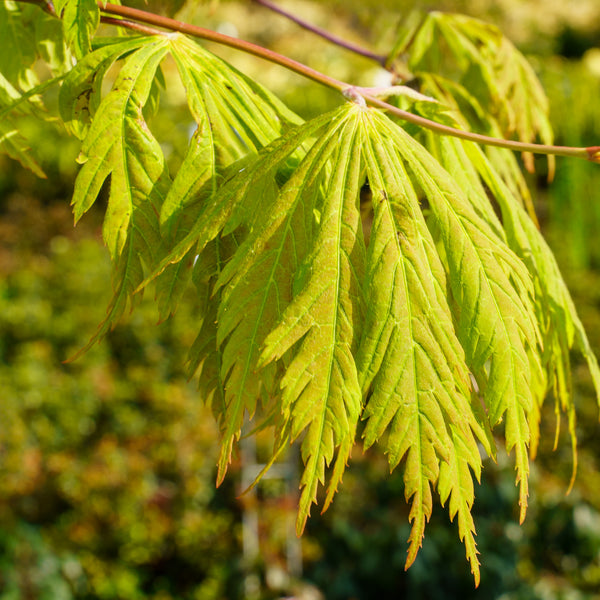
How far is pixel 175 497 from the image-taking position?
11.1 feet

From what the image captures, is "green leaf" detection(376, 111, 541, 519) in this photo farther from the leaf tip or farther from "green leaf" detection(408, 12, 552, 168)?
"green leaf" detection(408, 12, 552, 168)

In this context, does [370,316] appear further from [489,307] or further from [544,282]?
[544,282]

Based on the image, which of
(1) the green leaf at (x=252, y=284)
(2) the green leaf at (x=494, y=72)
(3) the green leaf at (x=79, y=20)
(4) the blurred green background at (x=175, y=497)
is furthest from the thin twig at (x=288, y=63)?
(4) the blurred green background at (x=175, y=497)

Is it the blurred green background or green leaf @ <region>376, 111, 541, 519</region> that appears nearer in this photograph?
green leaf @ <region>376, 111, 541, 519</region>

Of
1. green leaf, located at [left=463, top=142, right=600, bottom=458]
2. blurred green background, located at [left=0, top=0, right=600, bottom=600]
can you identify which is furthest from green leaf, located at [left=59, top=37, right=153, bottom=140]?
blurred green background, located at [left=0, top=0, right=600, bottom=600]

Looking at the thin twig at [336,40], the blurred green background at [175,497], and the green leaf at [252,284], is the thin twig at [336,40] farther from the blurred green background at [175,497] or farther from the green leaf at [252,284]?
the blurred green background at [175,497]

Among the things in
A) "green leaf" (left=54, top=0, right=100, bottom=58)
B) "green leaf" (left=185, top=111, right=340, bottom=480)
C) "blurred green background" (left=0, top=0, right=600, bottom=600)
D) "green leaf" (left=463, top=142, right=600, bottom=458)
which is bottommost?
"blurred green background" (left=0, top=0, right=600, bottom=600)

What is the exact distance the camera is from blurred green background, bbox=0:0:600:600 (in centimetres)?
289

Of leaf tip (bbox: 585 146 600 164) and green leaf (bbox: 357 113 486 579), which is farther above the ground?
leaf tip (bbox: 585 146 600 164)

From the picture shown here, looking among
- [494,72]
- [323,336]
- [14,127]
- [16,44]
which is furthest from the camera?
[494,72]

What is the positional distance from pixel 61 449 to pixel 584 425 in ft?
9.90

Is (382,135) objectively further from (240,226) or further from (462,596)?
(462,596)

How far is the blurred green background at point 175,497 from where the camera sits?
114 inches

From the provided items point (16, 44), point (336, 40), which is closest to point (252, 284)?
point (16, 44)
